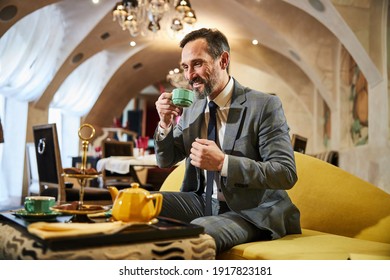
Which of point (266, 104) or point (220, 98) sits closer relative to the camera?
point (266, 104)

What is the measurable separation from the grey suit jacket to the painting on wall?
5559 mm

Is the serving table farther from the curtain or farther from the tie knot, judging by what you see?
the curtain

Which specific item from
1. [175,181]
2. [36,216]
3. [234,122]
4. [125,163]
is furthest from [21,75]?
[36,216]

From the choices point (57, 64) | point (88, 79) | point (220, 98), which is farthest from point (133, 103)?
point (220, 98)

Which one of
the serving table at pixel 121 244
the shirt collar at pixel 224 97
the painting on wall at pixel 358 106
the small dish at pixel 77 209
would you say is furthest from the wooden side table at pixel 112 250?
the painting on wall at pixel 358 106

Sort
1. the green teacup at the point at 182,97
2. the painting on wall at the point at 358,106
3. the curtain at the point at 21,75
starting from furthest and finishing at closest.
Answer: the curtain at the point at 21,75, the painting on wall at the point at 358,106, the green teacup at the point at 182,97

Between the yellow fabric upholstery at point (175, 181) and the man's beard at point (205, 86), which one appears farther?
the yellow fabric upholstery at point (175, 181)

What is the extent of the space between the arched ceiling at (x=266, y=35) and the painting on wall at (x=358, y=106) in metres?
0.68

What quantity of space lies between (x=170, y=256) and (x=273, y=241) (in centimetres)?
53

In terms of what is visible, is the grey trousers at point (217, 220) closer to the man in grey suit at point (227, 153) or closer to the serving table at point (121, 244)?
the man in grey suit at point (227, 153)

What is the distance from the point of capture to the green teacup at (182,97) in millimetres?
1426

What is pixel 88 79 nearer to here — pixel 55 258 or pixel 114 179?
pixel 114 179

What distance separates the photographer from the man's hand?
1299mm
